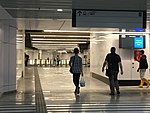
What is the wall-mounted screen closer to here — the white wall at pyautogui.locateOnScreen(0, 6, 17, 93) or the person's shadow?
the white wall at pyautogui.locateOnScreen(0, 6, 17, 93)

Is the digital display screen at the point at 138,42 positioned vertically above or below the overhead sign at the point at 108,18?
below

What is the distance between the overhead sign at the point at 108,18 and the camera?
25.9 ft

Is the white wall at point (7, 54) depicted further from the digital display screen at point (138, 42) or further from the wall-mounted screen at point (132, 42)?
the digital display screen at point (138, 42)

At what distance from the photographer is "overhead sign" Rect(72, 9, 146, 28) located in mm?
7891

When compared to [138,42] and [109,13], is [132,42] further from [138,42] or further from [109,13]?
[109,13]

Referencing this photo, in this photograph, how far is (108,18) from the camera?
809cm

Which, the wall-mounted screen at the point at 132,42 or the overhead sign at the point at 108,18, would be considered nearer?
the overhead sign at the point at 108,18

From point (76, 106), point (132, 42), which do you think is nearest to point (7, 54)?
point (76, 106)

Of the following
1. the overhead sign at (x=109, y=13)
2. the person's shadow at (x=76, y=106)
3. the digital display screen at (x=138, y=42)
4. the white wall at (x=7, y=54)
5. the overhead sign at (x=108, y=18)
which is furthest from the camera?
the digital display screen at (x=138, y=42)

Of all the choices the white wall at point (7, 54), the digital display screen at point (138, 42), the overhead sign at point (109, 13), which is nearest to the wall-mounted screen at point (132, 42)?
the digital display screen at point (138, 42)

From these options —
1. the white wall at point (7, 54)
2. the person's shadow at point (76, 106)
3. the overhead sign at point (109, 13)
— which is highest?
the overhead sign at point (109, 13)

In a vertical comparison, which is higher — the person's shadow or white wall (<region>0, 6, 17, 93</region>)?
white wall (<region>0, 6, 17, 93</region>)

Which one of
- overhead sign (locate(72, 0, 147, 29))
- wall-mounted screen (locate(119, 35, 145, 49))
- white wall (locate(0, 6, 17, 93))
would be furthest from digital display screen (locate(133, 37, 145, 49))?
overhead sign (locate(72, 0, 147, 29))

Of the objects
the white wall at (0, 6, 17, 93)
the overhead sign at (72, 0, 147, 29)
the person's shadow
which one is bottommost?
the person's shadow
